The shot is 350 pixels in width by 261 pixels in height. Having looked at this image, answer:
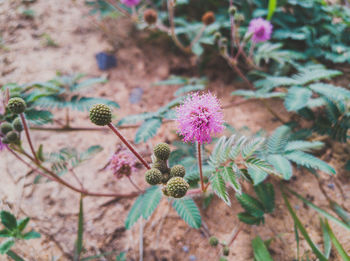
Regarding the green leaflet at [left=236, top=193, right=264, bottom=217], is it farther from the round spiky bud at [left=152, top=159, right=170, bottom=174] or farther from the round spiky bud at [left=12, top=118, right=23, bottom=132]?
the round spiky bud at [left=12, top=118, right=23, bottom=132]

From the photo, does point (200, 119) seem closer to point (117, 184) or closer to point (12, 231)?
point (117, 184)

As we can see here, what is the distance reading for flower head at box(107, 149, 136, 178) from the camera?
213 centimetres

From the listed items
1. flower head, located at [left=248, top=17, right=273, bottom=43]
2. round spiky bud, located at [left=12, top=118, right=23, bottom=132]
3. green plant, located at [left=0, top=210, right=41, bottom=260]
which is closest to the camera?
green plant, located at [left=0, top=210, right=41, bottom=260]

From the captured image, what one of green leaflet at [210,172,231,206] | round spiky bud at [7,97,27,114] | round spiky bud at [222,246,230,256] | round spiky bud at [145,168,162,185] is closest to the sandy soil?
round spiky bud at [222,246,230,256]

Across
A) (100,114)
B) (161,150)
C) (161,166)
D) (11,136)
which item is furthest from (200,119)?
(11,136)

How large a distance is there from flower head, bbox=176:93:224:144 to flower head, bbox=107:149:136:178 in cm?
74

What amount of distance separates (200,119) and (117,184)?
146 cm

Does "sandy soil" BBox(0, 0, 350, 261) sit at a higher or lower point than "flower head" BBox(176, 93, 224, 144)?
lower

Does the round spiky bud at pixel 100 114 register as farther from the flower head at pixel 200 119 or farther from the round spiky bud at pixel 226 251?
the round spiky bud at pixel 226 251

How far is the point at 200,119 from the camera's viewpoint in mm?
1588

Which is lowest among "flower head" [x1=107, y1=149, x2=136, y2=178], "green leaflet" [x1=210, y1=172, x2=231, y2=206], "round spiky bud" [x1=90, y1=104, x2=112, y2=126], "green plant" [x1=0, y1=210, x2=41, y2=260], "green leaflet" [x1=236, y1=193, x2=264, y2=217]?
"green plant" [x1=0, y1=210, x2=41, y2=260]

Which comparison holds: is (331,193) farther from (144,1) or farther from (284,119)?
(144,1)

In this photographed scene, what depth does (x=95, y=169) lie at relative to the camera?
8.91 feet

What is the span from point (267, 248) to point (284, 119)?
4.91ft
